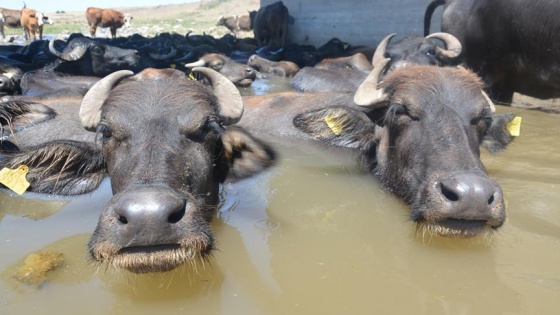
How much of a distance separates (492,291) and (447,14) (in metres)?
6.57

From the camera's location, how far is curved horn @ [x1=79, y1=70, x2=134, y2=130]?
3443 mm

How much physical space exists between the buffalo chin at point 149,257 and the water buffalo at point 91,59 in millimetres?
9344

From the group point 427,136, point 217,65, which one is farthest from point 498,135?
point 217,65

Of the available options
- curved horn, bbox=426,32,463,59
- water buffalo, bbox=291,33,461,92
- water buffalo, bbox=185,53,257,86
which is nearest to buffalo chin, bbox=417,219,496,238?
water buffalo, bbox=291,33,461,92

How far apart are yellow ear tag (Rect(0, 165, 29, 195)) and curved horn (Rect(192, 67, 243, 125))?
1.42m

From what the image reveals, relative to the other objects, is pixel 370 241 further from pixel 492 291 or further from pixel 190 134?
pixel 190 134

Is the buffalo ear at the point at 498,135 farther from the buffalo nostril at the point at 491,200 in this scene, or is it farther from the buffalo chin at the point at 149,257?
the buffalo chin at the point at 149,257

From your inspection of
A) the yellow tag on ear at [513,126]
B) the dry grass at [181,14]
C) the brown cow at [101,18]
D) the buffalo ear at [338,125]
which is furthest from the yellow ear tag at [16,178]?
the dry grass at [181,14]

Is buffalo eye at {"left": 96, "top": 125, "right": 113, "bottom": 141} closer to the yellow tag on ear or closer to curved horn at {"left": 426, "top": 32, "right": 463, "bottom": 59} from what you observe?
the yellow tag on ear

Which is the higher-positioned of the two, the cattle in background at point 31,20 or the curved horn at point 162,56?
the curved horn at point 162,56

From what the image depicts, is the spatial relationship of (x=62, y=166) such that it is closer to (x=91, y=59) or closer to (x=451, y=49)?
(x=451, y=49)

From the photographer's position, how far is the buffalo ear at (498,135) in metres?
4.45

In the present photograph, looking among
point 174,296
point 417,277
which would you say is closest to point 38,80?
point 174,296

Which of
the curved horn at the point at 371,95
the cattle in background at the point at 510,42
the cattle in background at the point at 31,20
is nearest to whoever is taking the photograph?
the curved horn at the point at 371,95
